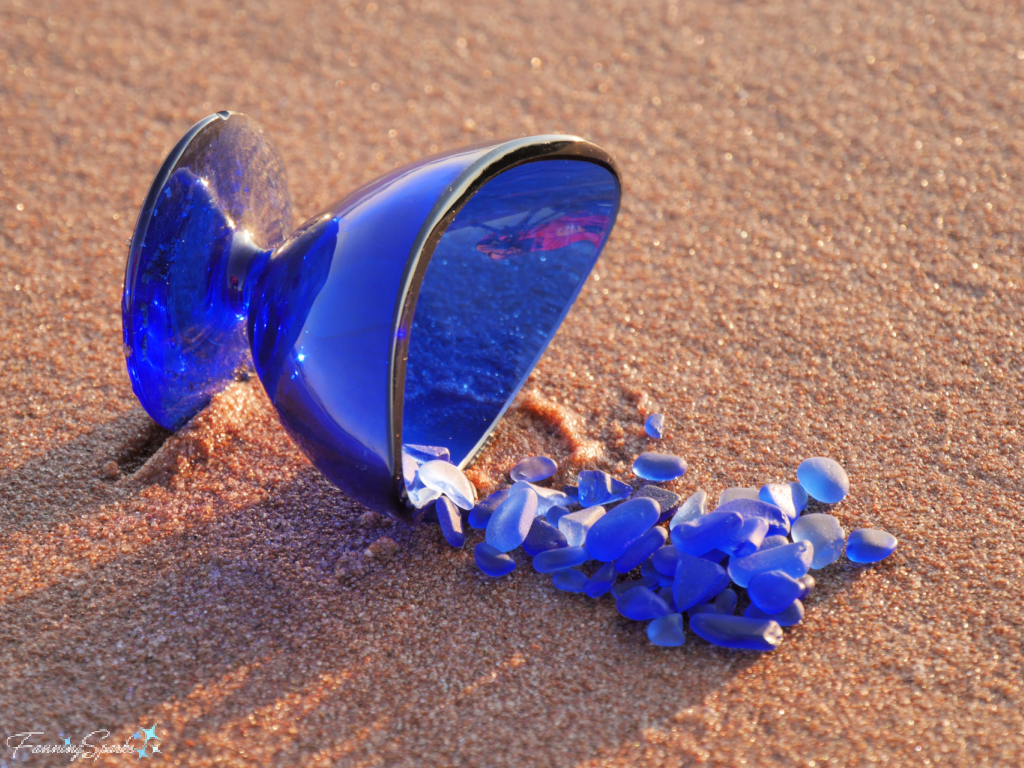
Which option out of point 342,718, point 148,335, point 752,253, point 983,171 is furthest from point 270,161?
point 983,171

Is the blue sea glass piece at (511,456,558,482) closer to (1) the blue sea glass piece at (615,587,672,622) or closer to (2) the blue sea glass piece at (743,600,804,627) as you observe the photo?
(1) the blue sea glass piece at (615,587,672,622)

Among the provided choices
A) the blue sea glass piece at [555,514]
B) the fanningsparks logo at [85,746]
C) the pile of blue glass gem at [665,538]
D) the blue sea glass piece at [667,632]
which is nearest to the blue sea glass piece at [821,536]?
the pile of blue glass gem at [665,538]

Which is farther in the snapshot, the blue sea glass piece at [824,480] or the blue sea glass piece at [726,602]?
the blue sea glass piece at [824,480]

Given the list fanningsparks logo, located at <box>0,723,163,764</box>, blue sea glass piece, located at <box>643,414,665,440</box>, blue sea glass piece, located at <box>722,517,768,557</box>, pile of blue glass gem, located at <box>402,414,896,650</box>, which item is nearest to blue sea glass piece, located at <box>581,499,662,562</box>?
pile of blue glass gem, located at <box>402,414,896,650</box>

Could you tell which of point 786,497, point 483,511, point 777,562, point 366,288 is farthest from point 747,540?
point 366,288

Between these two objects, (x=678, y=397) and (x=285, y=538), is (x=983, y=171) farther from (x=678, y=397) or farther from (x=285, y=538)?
(x=285, y=538)

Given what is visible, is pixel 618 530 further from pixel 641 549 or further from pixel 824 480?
pixel 824 480

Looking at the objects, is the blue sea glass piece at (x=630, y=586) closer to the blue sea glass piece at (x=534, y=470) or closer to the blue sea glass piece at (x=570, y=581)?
the blue sea glass piece at (x=570, y=581)
